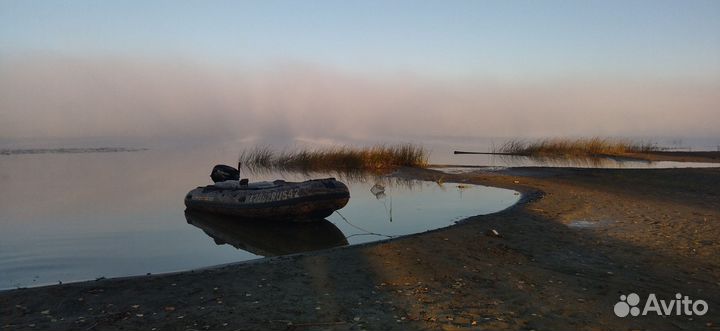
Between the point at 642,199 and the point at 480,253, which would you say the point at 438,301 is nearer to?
the point at 480,253

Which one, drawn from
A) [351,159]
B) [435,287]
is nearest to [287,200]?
[435,287]

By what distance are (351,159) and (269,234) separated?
65.8 ft

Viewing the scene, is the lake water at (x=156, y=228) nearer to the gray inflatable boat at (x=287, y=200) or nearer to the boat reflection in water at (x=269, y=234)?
the boat reflection in water at (x=269, y=234)

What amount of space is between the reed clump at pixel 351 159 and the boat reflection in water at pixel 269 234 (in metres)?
17.5

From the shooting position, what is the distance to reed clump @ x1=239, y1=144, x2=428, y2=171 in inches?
1214

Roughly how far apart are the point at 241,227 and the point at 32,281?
5.23 metres

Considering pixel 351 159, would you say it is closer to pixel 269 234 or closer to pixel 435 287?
pixel 269 234

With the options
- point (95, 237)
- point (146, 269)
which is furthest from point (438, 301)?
point (95, 237)

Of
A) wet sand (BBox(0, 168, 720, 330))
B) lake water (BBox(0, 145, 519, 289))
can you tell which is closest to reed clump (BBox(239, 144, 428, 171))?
lake water (BBox(0, 145, 519, 289))

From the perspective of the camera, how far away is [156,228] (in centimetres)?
1227

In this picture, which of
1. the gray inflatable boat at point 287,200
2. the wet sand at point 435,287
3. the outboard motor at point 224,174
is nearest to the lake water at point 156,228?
the gray inflatable boat at point 287,200

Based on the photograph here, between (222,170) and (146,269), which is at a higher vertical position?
(222,170)

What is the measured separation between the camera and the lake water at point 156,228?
8.68m

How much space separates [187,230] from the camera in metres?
12.0
